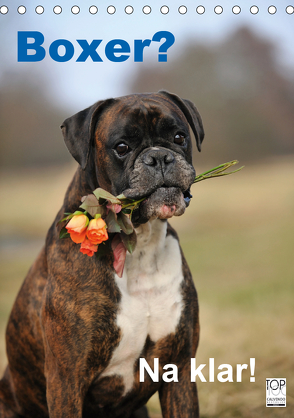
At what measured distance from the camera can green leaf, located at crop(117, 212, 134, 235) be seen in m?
1.77

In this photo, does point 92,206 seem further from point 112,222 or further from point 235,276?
point 235,276

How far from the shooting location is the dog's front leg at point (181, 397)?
2.15 metres

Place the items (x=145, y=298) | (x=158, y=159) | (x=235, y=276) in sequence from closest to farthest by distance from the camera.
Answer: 1. (x=158, y=159)
2. (x=145, y=298)
3. (x=235, y=276)

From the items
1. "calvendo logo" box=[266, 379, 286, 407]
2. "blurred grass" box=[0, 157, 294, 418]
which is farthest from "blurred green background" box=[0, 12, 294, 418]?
"calvendo logo" box=[266, 379, 286, 407]

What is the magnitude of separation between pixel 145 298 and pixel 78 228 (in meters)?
0.49

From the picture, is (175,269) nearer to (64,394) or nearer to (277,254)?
(64,394)

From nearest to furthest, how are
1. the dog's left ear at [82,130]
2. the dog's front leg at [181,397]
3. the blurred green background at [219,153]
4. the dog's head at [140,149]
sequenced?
1. the dog's head at [140,149]
2. the dog's left ear at [82,130]
3. the dog's front leg at [181,397]
4. the blurred green background at [219,153]

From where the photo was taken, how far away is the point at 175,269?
2.11 metres

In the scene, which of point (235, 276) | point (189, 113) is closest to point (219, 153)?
point (235, 276)

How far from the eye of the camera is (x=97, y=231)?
5.57ft

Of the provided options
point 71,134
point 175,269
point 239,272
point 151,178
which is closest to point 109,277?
point 175,269

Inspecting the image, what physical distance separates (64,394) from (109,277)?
1.59 ft

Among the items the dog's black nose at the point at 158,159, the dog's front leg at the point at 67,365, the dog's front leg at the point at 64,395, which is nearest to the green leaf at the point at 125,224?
the dog's black nose at the point at 158,159

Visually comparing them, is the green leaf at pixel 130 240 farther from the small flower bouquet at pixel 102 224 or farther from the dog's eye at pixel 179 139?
the dog's eye at pixel 179 139
